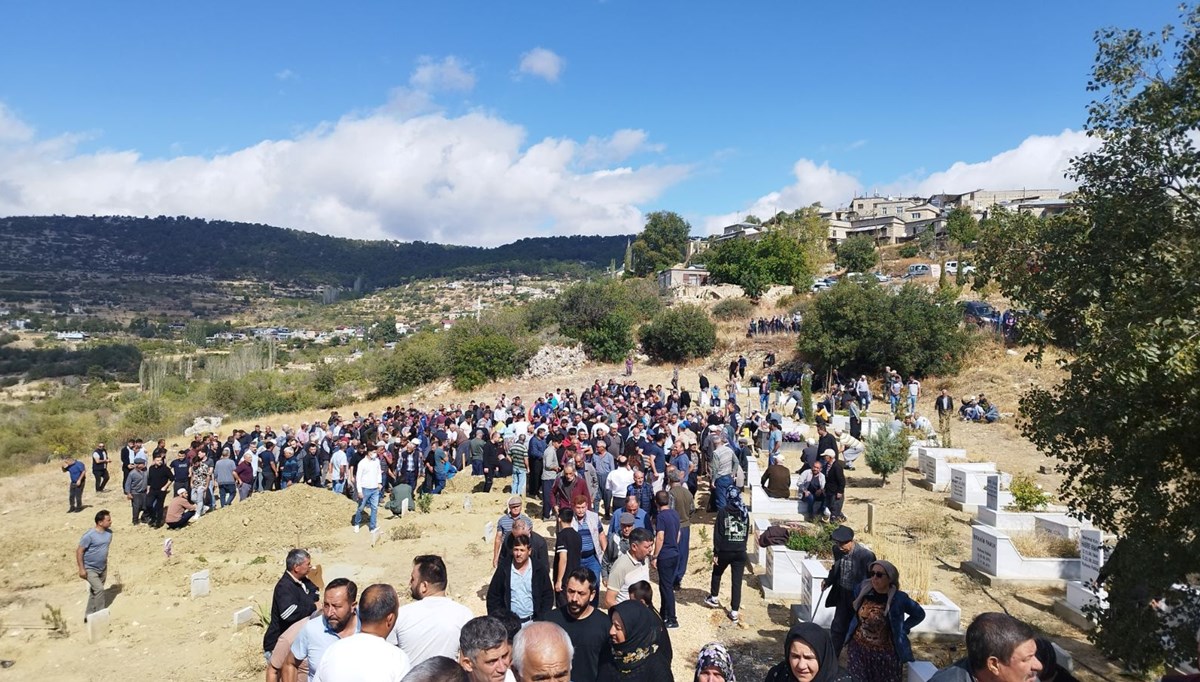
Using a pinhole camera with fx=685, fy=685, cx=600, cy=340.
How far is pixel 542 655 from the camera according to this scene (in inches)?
111

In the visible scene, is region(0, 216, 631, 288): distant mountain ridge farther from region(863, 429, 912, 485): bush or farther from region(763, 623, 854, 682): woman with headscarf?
region(763, 623, 854, 682): woman with headscarf

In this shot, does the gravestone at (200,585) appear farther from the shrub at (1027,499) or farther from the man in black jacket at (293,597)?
the shrub at (1027,499)

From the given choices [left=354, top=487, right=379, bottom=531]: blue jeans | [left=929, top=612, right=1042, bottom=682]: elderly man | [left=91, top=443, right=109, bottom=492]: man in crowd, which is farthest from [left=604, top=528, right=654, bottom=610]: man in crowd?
[left=91, top=443, right=109, bottom=492]: man in crowd

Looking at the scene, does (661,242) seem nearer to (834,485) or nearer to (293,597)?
(834,485)

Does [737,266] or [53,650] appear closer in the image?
[53,650]

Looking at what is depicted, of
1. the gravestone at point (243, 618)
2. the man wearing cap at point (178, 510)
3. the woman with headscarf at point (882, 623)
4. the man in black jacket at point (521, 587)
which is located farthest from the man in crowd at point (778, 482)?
the man wearing cap at point (178, 510)

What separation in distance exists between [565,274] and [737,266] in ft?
348

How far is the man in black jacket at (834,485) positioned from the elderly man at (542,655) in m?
8.02

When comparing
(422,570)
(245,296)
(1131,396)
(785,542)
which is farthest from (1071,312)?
(245,296)

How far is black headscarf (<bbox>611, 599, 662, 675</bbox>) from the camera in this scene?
12.1 ft

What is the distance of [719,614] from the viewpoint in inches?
300

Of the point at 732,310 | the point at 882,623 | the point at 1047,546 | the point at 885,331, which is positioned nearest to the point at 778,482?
the point at 1047,546

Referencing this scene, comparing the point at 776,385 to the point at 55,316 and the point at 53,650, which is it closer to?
the point at 53,650

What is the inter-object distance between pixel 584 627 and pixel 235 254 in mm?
170866
